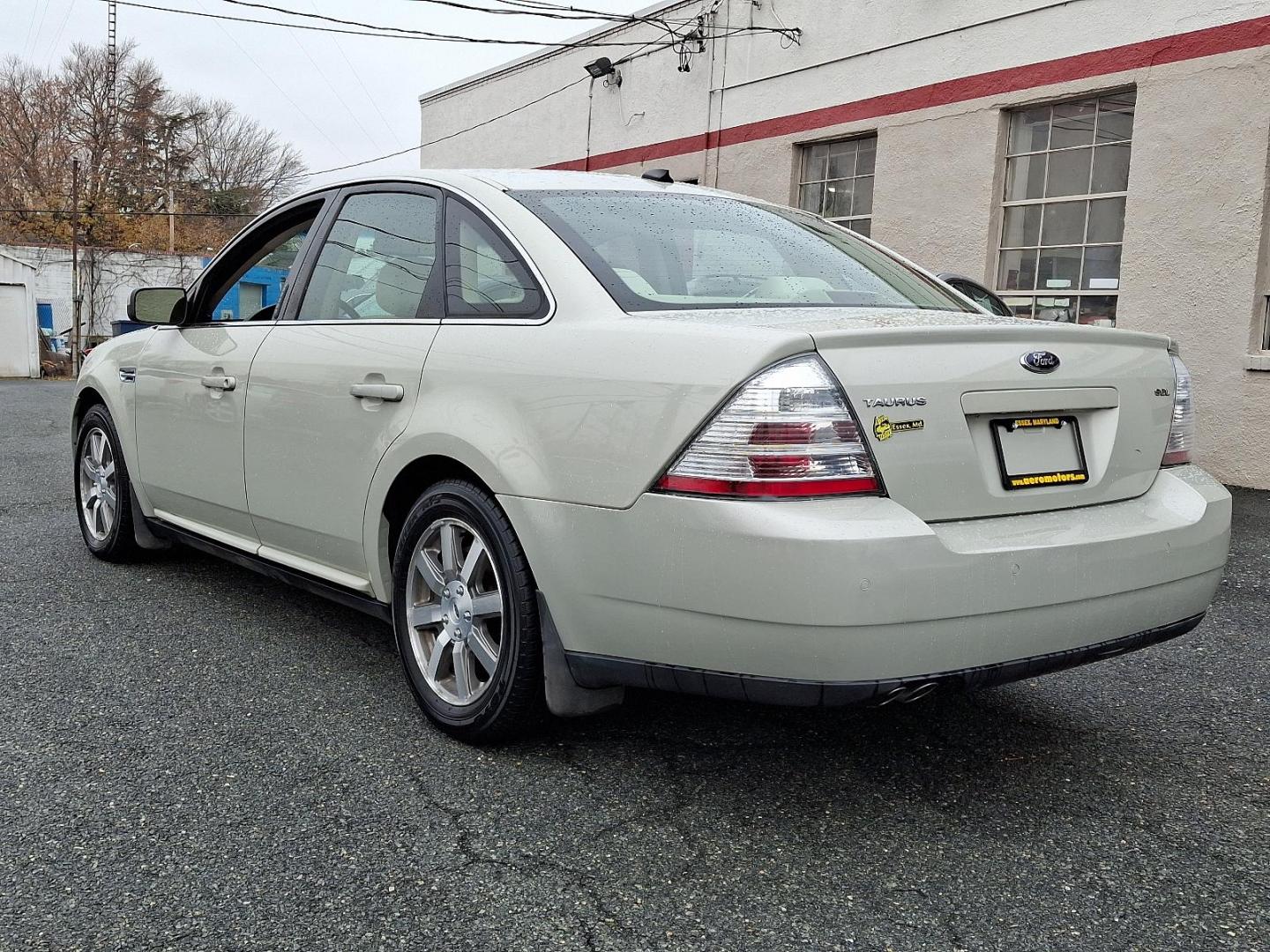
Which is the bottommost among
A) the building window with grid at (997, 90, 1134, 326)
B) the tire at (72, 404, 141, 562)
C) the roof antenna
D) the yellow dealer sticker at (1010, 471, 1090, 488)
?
the tire at (72, 404, 141, 562)

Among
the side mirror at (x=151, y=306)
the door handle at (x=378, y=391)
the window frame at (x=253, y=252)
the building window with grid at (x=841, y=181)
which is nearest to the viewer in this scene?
the door handle at (x=378, y=391)

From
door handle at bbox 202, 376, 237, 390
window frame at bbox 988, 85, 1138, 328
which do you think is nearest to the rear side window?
door handle at bbox 202, 376, 237, 390

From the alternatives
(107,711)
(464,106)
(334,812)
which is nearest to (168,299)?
(107,711)

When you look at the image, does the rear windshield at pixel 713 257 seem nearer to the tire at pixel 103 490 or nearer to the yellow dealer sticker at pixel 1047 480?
the yellow dealer sticker at pixel 1047 480

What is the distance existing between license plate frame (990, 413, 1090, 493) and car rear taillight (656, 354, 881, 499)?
1.22 feet

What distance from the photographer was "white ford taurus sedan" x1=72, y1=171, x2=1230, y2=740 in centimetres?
240

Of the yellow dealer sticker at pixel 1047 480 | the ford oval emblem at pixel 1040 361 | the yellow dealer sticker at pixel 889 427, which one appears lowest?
the yellow dealer sticker at pixel 1047 480

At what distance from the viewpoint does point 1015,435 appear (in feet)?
8.64

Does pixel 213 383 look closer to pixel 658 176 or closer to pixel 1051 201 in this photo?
pixel 658 176

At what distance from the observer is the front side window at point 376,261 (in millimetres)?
3471

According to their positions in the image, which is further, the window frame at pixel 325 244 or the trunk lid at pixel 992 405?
the window frame at pixel 325 244

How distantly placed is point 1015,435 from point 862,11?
10.6 m

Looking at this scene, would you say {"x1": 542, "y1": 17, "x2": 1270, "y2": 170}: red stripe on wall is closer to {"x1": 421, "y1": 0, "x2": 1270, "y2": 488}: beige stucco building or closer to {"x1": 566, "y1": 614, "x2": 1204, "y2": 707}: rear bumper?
{"x1": 421, "y1": 0, "x2": 1270, "y2": 488}: beige stucco building

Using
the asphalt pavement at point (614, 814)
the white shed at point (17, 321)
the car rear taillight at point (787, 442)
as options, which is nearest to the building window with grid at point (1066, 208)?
the asphalt pavement at point (614, 814)
